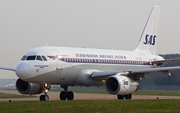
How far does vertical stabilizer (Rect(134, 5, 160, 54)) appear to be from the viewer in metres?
53.3

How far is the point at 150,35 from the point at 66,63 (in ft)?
51.3

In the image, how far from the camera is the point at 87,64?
144ft

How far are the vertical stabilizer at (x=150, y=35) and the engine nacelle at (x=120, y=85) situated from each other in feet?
37.6

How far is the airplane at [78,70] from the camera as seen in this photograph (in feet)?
130

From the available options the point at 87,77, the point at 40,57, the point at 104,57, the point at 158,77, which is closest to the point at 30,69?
the point at 40,57

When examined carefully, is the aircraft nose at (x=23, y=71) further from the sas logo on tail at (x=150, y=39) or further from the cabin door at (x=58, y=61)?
the sas logo on tail at (x=150, y=39)

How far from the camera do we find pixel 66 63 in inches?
1639

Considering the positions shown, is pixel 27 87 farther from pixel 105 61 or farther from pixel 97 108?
pixel 97 108

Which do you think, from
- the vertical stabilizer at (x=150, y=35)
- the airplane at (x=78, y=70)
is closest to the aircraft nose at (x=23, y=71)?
the airplane at (x=78, y=70)

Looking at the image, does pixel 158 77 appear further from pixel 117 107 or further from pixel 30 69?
pixel 117 107

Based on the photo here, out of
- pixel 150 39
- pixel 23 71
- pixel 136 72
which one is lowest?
pixel 136 72

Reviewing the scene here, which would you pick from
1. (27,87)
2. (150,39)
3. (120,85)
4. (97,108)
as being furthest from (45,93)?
(150,39)

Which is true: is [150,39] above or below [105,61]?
above

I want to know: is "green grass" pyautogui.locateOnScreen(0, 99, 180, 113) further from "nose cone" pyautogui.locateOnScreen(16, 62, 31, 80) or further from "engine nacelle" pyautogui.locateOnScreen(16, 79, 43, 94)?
"engine nacelle" pyautogui.locateOnScreen(16, 79, 43, 94)
